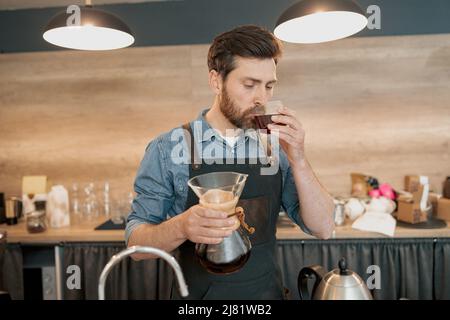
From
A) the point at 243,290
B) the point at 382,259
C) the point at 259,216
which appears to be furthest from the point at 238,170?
the point at 382,259

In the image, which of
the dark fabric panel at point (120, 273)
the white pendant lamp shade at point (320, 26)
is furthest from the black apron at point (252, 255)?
the dark fabric panel at point (120, 273)

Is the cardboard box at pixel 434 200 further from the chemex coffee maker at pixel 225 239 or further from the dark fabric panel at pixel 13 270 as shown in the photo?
the dark fabric panel at pixel 13 270

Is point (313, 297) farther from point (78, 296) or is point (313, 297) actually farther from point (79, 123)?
point (79, 123)

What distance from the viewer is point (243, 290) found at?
51.4 inches

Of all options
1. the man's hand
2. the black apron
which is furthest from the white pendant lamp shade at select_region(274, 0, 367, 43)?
the black apron

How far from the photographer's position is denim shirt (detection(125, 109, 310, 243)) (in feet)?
4.30

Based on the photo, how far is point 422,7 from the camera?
2715 mm

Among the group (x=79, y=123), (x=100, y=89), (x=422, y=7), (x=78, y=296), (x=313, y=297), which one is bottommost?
(x=78, y=296)

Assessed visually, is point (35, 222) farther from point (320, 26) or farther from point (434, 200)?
point (434, 200)

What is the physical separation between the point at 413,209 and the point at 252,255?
153cm

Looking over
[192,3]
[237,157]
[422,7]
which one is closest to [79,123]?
[192,3]

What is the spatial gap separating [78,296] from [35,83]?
1.66 metres

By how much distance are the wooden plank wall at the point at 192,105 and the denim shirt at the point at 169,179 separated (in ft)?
4.61

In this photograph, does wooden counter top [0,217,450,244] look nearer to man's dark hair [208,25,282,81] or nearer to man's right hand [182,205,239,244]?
man's dark hair [208,25,282,81]
